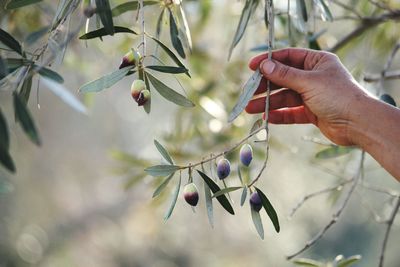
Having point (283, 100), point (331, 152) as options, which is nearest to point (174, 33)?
point (283, 100)

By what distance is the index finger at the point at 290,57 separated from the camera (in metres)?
1.21

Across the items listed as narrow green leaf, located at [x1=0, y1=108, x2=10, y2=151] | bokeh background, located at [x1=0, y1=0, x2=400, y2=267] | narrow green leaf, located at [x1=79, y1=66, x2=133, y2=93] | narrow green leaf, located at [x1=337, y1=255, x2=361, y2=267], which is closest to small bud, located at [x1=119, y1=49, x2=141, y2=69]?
narrow green leaf, located at [x1=79, y1=66, x2=133, y2=93]

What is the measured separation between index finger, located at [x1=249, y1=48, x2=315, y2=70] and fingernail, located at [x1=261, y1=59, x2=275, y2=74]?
0.28 feet

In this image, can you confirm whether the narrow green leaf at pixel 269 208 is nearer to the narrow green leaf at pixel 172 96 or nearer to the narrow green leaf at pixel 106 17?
the narrow green leaf at pixel 172 96

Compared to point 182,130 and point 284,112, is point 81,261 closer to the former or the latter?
point 182,130

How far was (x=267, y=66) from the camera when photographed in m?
1.12

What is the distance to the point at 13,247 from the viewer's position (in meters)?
4.46

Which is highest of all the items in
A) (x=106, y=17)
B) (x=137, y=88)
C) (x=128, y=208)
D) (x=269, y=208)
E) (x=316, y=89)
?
(x=106, y=17)

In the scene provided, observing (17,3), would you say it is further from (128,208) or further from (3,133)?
(128,208)

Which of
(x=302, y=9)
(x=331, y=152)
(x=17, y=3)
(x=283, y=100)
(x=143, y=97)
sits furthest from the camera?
(x=331, y=152)

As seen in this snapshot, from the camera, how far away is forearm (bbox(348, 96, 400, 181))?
1.14 meters

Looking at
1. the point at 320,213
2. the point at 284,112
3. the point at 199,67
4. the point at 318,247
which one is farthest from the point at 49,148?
the point at 284,112

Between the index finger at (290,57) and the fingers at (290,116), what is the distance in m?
0.10

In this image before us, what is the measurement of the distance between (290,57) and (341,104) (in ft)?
0.50
